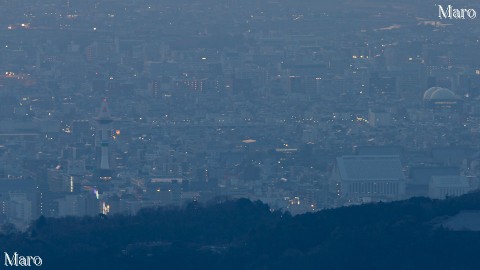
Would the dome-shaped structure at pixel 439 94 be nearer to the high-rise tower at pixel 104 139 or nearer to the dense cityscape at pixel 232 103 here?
the dense cityscape at pixel 232 103

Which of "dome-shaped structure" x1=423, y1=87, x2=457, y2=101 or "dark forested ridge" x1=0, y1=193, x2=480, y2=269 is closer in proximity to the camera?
"dark forested ridge" x1=0, y1=193, x2=480, y2=269

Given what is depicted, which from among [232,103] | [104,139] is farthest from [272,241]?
[232,103]

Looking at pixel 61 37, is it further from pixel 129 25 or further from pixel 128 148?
pixel 128 148

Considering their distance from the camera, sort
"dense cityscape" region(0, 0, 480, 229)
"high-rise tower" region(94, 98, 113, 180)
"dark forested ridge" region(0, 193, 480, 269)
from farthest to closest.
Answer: "high-rise tower" region(94, 98, 113, 180)
"dense cityscape" region(0, 0, 480, 229)
"dark forested ridge" region(0, 193, 480, 269)

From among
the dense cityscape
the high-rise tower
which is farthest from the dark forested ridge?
the high-rise tower

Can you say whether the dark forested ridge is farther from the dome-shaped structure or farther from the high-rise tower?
the dome-shaped structure

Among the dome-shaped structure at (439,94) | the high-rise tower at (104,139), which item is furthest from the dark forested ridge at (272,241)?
the dome-shaped structure at (439,94)
